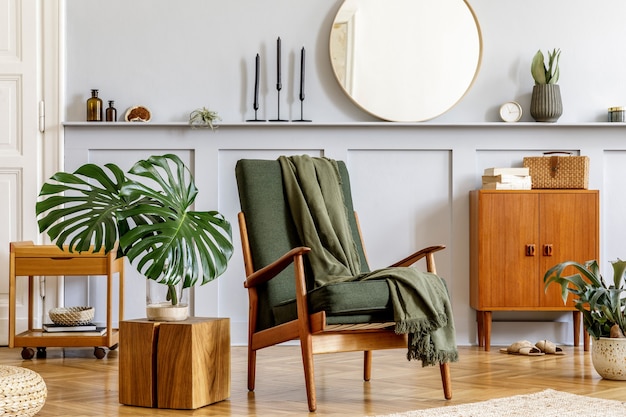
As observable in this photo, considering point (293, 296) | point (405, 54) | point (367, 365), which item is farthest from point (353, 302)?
point (405, 54)

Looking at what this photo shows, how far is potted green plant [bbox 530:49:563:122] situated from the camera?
503 cm

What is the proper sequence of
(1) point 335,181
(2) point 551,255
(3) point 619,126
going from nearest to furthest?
(1) point 335,181 → (2) point 551,255 → (3) point 619,126

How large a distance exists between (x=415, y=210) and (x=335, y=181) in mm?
1240

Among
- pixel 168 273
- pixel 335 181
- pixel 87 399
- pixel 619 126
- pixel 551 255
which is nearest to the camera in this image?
pixel 168 273

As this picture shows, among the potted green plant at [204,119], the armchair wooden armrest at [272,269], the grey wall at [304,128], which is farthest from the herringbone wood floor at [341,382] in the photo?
the potted green plant at [204,119]

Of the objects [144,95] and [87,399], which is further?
[144,95]

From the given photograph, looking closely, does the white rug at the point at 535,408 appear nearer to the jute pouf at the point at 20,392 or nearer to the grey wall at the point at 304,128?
the jute pouf at the point at 20,392

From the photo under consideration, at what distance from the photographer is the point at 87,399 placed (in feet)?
10.8

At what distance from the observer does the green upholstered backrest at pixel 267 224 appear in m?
3.50

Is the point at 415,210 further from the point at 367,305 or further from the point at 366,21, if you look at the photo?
the point at 367,305

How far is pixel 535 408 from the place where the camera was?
3.00m

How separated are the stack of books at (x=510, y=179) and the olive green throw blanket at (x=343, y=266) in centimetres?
118

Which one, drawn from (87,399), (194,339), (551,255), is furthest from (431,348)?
(551,255)

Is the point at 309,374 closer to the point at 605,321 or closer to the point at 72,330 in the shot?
the point at 605,321
